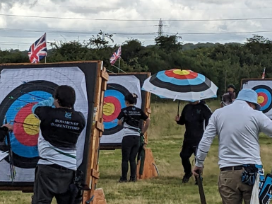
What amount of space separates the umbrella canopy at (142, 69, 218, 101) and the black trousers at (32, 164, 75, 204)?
10.8 feet

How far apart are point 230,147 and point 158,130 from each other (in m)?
18.0

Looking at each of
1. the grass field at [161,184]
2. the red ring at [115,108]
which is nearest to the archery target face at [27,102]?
the grass field at [161,184]

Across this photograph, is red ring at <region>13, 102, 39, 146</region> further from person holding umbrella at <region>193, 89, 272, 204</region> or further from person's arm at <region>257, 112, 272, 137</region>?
person's arm at <region>257, 112, 272, 137</region>

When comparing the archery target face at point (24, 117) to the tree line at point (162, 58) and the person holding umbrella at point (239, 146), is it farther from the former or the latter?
the tree line at point (162, 58)

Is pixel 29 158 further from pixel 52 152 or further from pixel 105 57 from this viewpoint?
pixel 105 57

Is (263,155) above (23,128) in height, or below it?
below

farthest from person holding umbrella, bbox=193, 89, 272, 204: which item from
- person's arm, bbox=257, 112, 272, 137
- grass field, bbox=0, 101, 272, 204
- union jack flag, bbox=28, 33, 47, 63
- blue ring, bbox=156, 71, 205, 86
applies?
union jack flag, bbox=28, 33, 47, 63

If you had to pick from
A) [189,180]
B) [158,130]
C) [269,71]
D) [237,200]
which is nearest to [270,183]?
[237,200]

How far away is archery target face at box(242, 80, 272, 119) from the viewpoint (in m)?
18.2

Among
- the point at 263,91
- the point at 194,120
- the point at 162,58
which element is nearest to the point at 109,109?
the point at 194,120

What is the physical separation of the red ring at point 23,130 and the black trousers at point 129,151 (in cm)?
375

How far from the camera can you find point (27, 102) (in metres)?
6.89

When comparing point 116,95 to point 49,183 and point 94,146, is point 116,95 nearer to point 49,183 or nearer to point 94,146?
point 94,146

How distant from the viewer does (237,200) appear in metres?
5.38
